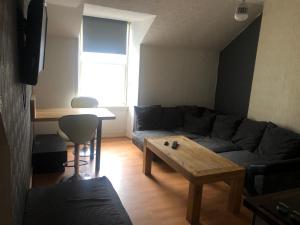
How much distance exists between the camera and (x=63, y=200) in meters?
2.00

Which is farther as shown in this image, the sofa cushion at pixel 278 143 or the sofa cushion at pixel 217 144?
the sofa cushion at pixel 217 144

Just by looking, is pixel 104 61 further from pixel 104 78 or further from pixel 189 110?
pixel 189 110

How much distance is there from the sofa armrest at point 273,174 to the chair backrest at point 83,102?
2577 millimetres

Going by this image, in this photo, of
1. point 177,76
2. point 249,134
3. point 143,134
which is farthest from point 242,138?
point 177,76

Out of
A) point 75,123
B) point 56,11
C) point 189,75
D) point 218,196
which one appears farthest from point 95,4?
point 218,196

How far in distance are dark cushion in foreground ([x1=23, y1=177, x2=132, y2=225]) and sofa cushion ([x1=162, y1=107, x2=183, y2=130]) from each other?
243cm

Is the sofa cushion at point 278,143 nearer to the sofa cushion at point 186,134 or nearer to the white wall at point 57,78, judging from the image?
the sofa cushion at point 186,134

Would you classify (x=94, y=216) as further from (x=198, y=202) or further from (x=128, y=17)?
(x=128, y=17)

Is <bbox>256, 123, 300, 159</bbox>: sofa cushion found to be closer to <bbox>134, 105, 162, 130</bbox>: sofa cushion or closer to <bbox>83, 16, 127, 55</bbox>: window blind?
<bbox>134, 105, 162, 130</bbox>: sofa cushion

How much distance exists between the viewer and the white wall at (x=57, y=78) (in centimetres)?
412

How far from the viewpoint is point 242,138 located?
3754 millimetres

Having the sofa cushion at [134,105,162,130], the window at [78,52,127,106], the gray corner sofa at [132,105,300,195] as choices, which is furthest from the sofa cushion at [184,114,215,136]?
the window at [78,52,127,106]

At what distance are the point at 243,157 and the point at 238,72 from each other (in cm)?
Result: 192

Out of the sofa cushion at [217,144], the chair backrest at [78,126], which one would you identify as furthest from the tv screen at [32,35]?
the sofa cushion at [217,144]
